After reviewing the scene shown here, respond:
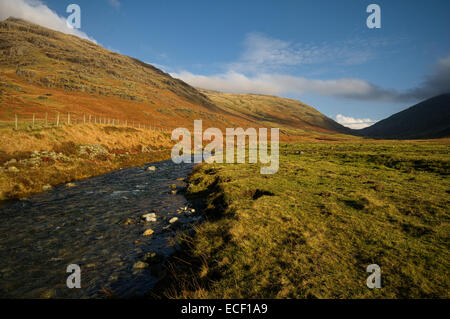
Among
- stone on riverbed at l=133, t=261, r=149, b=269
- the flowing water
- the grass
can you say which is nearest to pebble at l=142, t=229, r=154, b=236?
the flowing water

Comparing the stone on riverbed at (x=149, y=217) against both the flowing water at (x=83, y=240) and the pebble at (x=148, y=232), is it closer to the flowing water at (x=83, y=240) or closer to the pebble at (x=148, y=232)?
the flowing water at (x=83, y=240)

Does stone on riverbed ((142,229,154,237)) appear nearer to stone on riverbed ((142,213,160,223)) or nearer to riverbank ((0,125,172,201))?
stone on riverbed ((142,213,160,223))

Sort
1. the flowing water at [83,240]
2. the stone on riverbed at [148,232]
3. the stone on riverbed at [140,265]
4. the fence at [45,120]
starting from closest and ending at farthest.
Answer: the flowing water at [83,240] → the stone on riverbed at [140,265] → the stone on riverbed at [148,232] → the fence at [45,120]

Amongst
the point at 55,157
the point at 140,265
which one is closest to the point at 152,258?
the point at 140,265

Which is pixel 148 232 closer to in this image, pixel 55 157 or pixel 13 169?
pixel 13 169

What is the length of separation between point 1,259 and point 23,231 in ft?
9.05

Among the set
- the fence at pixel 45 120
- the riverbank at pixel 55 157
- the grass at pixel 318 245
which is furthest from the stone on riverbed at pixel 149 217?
the fence at pixel 45 120

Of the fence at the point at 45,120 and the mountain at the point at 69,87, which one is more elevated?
the mountain at the point at 69,87

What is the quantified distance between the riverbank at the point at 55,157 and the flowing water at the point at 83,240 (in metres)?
2.11

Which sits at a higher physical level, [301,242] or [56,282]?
[301,242]

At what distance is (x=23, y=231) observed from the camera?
1163cm

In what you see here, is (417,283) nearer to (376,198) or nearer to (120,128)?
(376,198)

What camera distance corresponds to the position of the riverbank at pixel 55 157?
1817 centimetres
